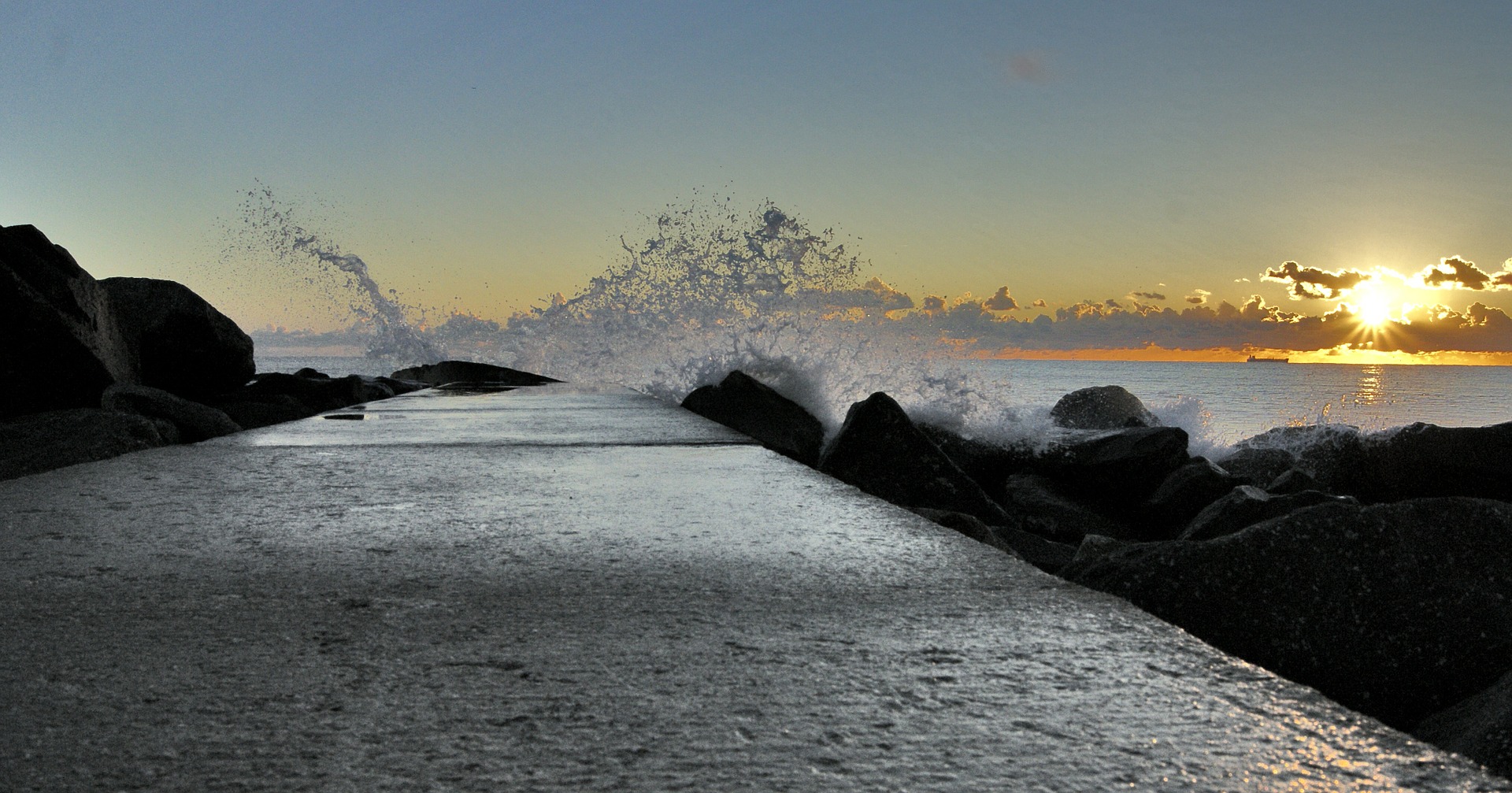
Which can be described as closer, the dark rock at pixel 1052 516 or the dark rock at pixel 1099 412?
the dark rock at pixel 1052 516

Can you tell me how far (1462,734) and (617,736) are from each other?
154 cm

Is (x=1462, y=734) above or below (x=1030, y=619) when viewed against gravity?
below

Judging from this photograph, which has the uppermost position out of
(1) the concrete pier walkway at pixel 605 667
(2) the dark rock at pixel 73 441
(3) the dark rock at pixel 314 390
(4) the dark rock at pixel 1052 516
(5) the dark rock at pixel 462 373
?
(5) the dark rock at pixel 462 373

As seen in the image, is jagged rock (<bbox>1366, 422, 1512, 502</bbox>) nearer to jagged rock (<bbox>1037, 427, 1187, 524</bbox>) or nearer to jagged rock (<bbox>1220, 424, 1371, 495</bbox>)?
jagged rock (<bbox>1220, 424, 1371, 495</bbox>)

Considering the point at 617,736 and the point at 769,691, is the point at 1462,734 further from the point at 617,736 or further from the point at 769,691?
the point at 617,736

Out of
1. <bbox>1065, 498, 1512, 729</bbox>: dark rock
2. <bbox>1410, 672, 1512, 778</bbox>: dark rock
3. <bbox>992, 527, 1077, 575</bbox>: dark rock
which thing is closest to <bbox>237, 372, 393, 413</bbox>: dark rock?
<bbox>992, 527, 1077, 575</bbox>: dark rock

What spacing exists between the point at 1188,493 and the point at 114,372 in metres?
6.46

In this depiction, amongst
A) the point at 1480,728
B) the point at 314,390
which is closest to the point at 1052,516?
the point at 1480,728

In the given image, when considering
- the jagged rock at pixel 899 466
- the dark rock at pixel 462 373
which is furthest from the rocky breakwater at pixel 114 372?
the jagged rock at pixel 899 466

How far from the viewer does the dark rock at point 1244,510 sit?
3879 millimetres

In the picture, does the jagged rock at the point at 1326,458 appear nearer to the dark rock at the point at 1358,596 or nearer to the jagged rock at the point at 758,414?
the jagged rock at the point at 758,414

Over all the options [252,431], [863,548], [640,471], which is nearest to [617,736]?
[863,548]

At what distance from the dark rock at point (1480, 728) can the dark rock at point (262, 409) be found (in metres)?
7.07

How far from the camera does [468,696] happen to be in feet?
3.43
